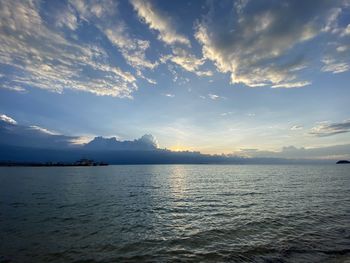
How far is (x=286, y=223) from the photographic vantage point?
28484 millimetres

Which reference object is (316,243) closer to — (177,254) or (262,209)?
(177,254)

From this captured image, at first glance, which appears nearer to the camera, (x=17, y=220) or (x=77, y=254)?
(x=77, y=254)

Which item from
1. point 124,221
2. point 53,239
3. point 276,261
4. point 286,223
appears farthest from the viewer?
point 124,221

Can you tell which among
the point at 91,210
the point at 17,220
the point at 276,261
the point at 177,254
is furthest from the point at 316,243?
the point at 17,220

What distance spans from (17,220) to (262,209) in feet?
117

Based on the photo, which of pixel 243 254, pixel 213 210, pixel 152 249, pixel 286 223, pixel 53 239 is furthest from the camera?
pixel 213 210

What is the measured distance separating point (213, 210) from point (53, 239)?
76.2ft

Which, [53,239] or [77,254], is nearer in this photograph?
[77,254]

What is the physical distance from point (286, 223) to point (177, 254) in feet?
54.7

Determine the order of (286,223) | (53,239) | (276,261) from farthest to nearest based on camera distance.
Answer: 1. (286,223)
2. (53,239)
3. (276,261)

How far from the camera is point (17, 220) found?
99.8ft

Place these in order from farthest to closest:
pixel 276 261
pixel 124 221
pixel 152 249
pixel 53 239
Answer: pixel 124 221
pixel 53 239
pixel 152 249
pixel 276 261

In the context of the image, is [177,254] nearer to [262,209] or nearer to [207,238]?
[207,238]

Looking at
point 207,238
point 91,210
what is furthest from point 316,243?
point 91,210
